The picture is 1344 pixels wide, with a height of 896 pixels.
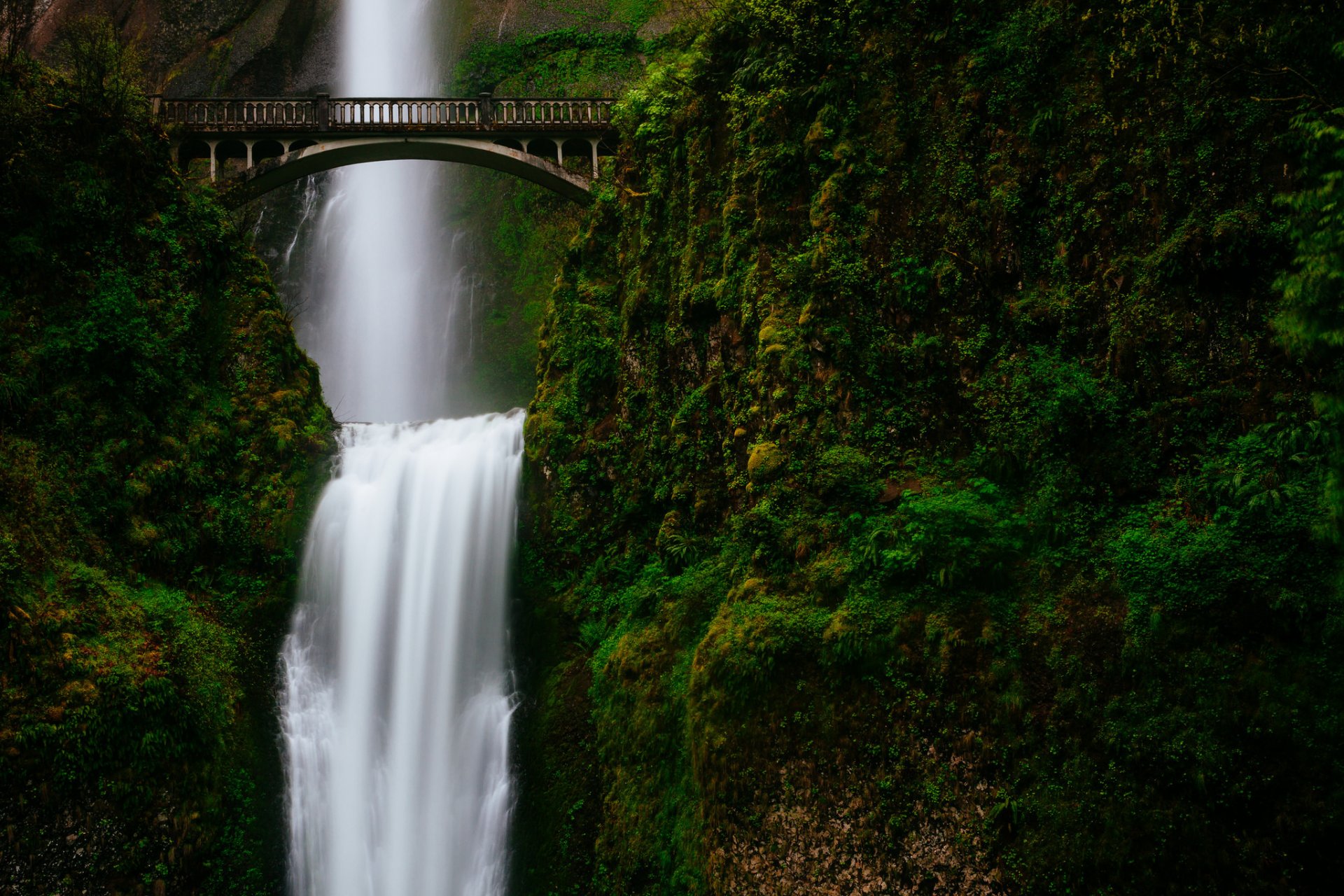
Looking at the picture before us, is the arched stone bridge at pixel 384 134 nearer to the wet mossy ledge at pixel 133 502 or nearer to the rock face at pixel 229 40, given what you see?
the wet mossy ledge at pixel 133 502

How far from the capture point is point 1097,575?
9.79 meters

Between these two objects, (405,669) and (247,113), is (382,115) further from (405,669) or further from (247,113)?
(405,669)

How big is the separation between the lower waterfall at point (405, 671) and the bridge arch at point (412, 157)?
500 cm

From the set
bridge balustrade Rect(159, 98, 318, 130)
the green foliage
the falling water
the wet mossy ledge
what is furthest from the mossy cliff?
the falling water

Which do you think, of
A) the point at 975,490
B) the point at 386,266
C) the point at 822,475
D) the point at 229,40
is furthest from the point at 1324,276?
the point at 229,40

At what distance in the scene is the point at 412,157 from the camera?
20.4 m

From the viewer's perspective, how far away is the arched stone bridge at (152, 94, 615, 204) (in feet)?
64.5

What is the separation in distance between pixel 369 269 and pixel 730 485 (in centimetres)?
1883

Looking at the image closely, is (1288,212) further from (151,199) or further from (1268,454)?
(151,199)

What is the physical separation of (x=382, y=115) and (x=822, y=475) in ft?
40.8

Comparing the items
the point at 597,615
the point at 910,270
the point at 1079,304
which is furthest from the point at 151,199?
the point at 1079,304

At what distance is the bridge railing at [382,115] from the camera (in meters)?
19.7

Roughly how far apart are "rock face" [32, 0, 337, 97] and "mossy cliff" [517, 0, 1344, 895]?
19593mm

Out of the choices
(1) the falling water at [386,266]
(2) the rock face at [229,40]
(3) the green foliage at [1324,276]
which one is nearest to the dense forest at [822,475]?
(3) the green foliage at [1324,276]
